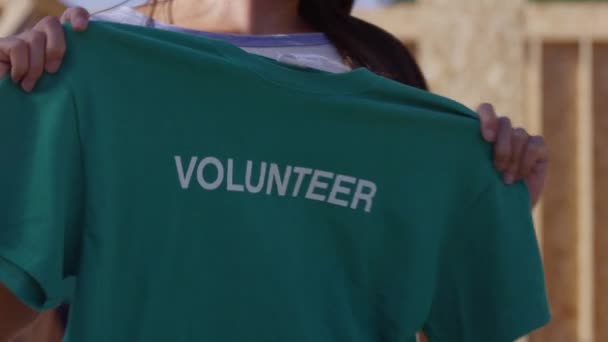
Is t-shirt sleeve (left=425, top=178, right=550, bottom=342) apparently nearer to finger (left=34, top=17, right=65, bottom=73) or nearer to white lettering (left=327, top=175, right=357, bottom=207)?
white lettering (left=327, top=175, right=357, bottom=207)

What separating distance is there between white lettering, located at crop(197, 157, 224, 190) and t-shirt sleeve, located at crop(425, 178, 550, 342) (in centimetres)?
34

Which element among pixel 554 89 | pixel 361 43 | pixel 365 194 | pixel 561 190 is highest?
pixel 361 43

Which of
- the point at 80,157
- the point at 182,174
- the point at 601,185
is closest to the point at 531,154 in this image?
the point at 182,174

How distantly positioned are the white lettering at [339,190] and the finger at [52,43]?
39 cm

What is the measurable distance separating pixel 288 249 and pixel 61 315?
323 mm

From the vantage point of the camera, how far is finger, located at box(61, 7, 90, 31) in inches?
58.6

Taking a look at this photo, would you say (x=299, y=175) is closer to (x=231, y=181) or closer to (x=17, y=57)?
(x=231, y=181)

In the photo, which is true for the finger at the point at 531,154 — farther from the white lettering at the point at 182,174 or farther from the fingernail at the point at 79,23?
the fingernail at the point at 79,23

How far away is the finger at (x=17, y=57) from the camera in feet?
4.66

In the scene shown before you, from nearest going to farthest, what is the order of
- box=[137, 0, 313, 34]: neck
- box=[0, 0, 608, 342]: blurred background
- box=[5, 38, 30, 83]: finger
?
box=[5, 38, 30, 83]: finger, box=[137, 0, 313, 34]: neck, box=[0, 0, 608, 342]: blurred background

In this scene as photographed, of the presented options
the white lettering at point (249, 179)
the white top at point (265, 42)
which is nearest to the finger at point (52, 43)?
the white top at point (265, 42)

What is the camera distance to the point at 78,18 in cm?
149

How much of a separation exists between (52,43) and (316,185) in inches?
15.1

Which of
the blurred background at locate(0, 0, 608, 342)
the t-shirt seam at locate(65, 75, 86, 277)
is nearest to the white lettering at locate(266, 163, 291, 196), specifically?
the t-shirt seam at locate(65, 75, 86, 277)
